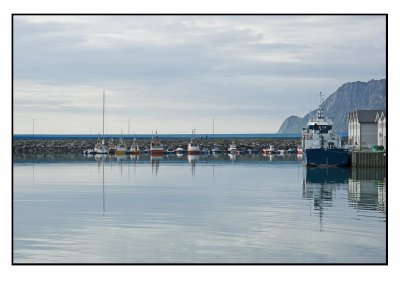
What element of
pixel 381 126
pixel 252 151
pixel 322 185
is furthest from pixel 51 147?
pixel 322 185

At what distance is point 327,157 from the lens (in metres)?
70.8

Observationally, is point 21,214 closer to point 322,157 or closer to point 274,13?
point 274,13

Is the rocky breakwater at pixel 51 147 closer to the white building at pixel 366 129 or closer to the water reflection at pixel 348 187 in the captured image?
the white building at pixel 366 129

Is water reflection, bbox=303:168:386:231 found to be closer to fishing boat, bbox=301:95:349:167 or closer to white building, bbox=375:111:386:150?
fishing boat, bbox=301:95:349:167

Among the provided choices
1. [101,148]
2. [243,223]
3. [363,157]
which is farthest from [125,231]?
[101,148]

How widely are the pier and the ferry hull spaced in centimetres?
95

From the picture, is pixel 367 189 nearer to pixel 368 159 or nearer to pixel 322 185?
pixel 322 185

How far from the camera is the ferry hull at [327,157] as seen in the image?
70000mm

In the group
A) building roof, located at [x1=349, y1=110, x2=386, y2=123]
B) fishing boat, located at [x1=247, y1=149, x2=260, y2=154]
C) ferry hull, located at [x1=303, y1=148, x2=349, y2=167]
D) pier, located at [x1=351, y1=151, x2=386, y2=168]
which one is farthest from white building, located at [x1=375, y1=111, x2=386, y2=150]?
fishing boat, located at [x1=247, y1=149, x2=260, y2=154]

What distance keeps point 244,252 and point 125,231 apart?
20.1 ft

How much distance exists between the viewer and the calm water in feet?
69.2

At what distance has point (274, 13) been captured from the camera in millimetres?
16844

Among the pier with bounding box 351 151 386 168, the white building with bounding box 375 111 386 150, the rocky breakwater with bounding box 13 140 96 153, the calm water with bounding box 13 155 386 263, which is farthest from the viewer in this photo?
the rocky breakwater with bounding box 13 140 96 153
